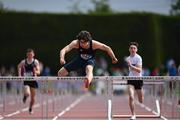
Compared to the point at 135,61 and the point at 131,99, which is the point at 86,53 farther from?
the point at 131,99

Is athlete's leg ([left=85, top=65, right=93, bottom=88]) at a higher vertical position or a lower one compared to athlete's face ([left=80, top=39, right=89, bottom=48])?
lower

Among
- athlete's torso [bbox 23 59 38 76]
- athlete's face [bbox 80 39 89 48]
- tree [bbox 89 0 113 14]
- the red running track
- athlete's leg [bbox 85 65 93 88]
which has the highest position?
tree [bbox 89 0 113 14]

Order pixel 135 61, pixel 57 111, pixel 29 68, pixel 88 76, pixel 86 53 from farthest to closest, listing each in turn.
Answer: pixel 57 111, pixel 29 68, pixel 135 61, pixel 86 53, pixel 88 76

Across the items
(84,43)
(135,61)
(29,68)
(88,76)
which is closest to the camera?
(88,76)

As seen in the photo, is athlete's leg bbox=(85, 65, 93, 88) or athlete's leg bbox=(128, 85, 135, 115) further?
athlete's leg bbox=(128, 85, 135, 115)

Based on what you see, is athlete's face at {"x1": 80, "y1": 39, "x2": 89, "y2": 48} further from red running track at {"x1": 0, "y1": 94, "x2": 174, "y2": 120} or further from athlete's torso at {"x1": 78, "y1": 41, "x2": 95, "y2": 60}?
red running track at {"x1": 0, "y1": 94, "x2": 174, "y2": 120}

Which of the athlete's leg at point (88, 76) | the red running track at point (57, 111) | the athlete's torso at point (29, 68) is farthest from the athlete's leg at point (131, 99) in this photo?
the athlete's torso at point (29, 68)

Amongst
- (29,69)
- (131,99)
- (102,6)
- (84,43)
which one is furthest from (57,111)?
(102,6)

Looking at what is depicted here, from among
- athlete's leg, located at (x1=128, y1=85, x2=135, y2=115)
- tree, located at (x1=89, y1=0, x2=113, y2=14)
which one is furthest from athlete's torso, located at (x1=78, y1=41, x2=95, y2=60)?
tree, located at (x1=89, y1=0, x2=113, y2=14)

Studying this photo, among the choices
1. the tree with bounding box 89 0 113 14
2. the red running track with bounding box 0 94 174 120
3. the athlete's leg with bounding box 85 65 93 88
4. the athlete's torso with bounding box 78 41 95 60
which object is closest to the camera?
the athlete's leg with bounding box 85 65 93 88

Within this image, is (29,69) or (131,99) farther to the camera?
(29,69)

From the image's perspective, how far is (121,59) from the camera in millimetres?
52375

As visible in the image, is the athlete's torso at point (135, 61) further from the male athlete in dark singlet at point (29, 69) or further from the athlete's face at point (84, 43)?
the male athlete in dark singlet at point (29, 69)

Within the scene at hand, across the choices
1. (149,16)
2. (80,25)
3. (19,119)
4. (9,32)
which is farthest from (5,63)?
(19,119)
